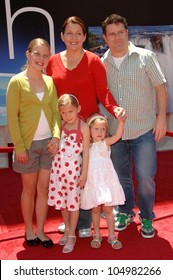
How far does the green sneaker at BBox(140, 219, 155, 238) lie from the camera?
3242 millimetres

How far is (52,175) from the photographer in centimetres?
291

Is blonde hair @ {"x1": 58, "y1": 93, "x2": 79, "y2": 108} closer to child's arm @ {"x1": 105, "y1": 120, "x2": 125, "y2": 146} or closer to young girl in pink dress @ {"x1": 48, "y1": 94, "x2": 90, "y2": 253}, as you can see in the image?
young girl in pink dress @ {"x1": 48, "y1": 94, "x2": 90, "y2": 253}

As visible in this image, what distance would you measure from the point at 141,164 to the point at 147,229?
615mm

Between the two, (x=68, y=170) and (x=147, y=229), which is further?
(x=147, y=229)

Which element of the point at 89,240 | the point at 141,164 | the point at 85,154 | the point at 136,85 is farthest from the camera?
the point at 89,240

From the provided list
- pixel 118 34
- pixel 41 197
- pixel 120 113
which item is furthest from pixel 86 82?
pixel 41 197

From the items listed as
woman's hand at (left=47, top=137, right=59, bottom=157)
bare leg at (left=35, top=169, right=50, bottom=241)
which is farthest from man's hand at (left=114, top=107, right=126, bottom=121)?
bare leg at (left=35, top=169, right=50, bottom=241)

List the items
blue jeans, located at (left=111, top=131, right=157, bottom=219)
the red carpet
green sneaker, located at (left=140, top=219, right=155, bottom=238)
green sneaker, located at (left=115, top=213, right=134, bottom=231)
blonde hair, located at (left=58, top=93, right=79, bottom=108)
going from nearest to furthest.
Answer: blonde hair, located at (left=58, top=93, right=79, bottom=108), the red carpet, blue jeans, located at (left=111, top=131, right=157, bottom=219), green sneaker, located at (left=140, top=219, right=155, bottom=238), green sneaker, located at (left=115, top=213, right=134, bottom=231)

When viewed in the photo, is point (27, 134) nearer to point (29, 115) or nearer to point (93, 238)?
point (29, 115)

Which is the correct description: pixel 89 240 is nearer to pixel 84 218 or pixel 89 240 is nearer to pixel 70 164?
pixel 84 218

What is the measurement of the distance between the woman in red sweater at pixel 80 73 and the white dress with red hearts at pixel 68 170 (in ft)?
0.73

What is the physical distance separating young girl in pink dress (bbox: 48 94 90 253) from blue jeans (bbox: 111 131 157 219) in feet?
1.57

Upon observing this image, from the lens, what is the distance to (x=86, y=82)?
9.25 ft
